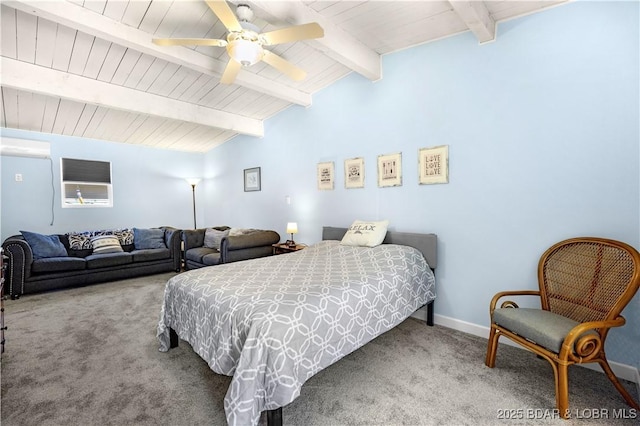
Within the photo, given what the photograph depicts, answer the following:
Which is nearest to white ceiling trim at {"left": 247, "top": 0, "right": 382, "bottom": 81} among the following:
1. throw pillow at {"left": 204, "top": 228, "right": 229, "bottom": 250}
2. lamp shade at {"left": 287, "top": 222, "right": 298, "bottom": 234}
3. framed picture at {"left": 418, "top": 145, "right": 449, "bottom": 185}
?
framed picture at {"left": 418, "top": 145, "right": 449, "bottom": 185}

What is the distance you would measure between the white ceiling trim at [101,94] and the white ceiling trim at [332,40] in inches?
86.2

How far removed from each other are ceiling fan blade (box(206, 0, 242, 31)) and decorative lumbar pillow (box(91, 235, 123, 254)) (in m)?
4.25

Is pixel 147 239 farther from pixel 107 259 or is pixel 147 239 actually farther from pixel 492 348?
pixel 492 348

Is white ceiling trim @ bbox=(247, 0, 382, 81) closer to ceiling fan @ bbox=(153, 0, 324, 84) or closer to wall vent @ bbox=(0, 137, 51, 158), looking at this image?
ceiling fan @ bbox=(153, 0, 324, 84)

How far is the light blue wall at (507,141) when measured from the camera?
6.66 ft

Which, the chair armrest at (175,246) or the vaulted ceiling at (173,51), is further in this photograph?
the chair armrest at (175,246)

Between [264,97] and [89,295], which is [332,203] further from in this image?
[89,295]

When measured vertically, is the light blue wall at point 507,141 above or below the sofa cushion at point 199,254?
above

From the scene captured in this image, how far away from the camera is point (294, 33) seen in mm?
2057

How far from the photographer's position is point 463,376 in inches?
80.1

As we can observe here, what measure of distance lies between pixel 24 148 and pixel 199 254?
3.04 m

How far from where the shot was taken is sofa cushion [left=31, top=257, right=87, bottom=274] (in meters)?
3.82

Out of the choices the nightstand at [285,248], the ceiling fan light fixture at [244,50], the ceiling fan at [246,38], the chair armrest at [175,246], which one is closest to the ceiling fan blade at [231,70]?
the ceiling fan at [246,38]

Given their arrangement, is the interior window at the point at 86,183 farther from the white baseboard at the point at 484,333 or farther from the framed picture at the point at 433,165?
the white baseboard at the point at 484,333
